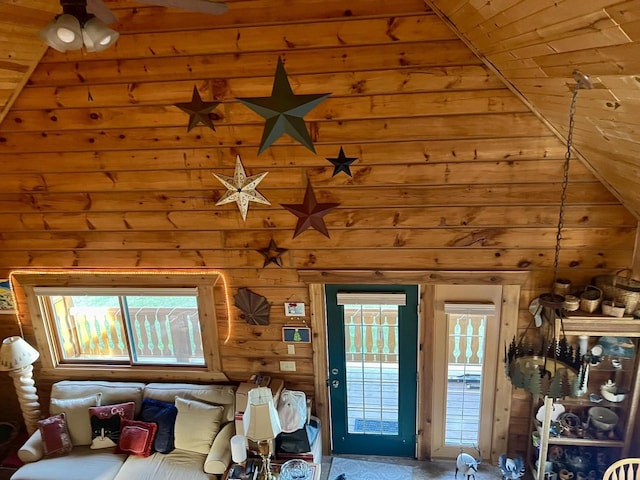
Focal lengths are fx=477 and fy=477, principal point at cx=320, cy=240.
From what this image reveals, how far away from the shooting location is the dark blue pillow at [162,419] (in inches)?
163

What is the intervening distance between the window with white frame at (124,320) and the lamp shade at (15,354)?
0.22 metres

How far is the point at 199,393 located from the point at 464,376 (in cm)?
240

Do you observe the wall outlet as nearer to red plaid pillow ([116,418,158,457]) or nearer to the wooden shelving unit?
red plaid pillow ([116,418,158,457])

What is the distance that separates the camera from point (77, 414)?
14.1 feet

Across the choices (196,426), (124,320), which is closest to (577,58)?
(196,426)

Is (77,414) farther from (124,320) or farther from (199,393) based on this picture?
(199,393)

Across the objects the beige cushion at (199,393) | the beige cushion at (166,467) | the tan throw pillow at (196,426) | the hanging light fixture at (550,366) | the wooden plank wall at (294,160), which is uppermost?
the wooden plank wall at (294,160)

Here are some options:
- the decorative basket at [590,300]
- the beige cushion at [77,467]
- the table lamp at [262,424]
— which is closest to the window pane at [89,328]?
the beige cushion at [77,467]

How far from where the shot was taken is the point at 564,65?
2141mm

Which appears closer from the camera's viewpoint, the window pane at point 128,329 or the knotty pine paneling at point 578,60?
the knotty pine paneling at point 578,60

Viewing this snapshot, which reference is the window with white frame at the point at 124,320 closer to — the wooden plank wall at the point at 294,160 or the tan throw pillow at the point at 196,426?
the wooden plank wall at the point at 294,160

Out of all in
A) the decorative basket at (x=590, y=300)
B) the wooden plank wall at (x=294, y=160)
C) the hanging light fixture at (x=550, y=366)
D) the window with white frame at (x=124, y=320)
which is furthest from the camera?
the window with white frame at (x=124, y=320)

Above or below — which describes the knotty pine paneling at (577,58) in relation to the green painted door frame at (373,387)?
above

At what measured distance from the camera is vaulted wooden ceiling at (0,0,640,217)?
1619mm
